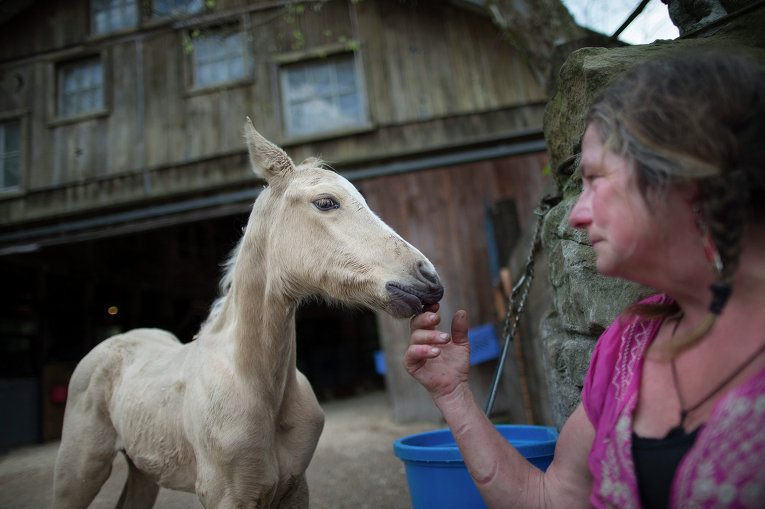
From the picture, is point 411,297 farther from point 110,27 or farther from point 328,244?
point 110,27

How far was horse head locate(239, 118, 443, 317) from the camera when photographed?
58.4 inches

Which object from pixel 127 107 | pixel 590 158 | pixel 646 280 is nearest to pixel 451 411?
pixel 646 280

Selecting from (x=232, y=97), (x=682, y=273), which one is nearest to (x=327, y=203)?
(x=682, y=273)

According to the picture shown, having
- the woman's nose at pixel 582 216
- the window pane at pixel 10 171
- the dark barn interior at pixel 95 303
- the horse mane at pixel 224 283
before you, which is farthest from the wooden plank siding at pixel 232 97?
the woman's nose at pixel 582 216

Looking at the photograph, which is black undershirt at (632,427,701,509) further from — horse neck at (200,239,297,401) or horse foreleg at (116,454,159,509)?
horse foreleg at (116,454,159,509)

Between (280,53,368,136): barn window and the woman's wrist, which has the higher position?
(280,53,368,136): barn window

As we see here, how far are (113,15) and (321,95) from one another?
4.50 meters

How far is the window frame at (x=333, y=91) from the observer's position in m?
7.27

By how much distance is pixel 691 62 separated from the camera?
0.91 metres

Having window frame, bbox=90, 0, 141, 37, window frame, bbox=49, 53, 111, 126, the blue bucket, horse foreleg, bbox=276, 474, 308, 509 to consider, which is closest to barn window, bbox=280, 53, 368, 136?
window frame, bbox=90, 0, 141, 37

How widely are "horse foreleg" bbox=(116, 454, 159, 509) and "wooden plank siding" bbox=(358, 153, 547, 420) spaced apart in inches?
147

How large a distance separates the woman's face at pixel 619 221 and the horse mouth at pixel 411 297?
53cm

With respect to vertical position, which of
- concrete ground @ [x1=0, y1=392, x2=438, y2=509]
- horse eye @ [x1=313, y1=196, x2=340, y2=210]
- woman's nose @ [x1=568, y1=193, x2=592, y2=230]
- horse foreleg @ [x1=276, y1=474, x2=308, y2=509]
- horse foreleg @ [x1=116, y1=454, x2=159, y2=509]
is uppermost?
horse eye @ [x1=313, y1=196, x2=340, y2=210]

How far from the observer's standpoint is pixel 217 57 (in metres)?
7.97
